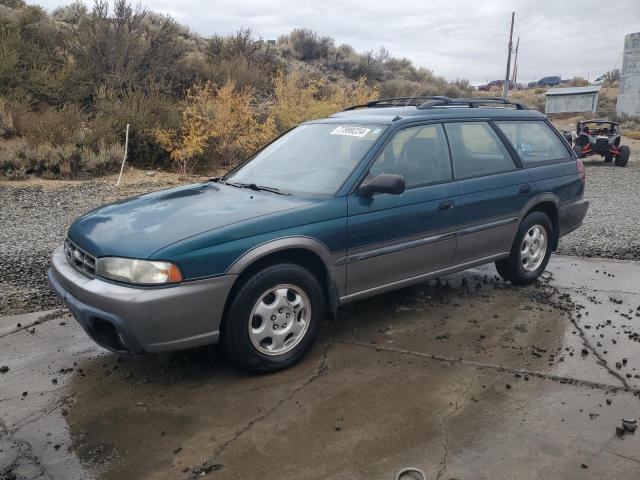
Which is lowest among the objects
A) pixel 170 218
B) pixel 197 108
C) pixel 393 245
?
pixel 393 245

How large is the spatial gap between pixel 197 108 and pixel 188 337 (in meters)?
11.4

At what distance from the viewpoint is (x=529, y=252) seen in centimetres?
559

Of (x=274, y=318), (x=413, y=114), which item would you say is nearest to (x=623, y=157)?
(x=413, y=114)

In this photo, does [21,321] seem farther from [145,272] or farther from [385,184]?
[385,184]

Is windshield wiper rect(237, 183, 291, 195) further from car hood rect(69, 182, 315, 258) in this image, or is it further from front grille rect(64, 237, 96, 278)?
front grille rect(64, 237, 96, 278)

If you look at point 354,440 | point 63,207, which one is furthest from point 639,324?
point 63,207

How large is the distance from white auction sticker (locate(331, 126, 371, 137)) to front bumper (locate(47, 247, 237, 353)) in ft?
5.63

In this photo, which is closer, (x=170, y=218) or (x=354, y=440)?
(x=354, y=440)

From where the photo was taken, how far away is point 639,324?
4656mm

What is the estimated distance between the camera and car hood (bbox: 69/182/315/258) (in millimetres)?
3414

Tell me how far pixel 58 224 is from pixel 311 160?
480 cm

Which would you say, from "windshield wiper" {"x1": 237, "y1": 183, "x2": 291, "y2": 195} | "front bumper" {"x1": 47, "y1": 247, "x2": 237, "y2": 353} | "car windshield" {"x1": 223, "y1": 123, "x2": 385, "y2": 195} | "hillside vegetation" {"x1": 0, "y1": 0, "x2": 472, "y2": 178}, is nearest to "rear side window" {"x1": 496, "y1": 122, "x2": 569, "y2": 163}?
"car windshield" {"x1": 223, "y1": 123, "x2": 385, "y2": 195}

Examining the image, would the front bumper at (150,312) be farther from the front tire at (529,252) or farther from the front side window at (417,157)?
the front tire at (529,252)

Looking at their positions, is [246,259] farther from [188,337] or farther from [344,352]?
[344,352]
